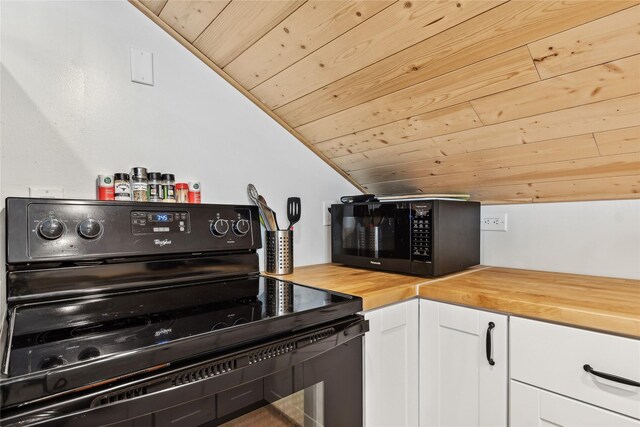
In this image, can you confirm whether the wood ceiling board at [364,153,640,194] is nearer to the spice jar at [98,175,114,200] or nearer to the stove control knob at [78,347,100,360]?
the spice jar at [98,175,114,200]

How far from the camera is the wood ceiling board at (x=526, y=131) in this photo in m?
0.97

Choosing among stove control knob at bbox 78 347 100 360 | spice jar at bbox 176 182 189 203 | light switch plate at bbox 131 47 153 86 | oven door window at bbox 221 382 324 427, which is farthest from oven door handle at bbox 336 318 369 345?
light switch plate at bbox 131 47 153 86

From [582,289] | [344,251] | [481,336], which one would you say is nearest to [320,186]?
[344,251]

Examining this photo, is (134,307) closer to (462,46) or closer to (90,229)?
(90,229)

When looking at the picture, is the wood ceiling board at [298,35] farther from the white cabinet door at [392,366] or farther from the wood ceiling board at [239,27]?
the white cabinet door at [392,366]

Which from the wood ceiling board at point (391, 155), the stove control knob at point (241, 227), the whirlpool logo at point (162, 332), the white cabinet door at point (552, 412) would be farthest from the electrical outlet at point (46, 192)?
the white cabinet door at point (552, 412)

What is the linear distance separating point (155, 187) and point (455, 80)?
1064 millimetres

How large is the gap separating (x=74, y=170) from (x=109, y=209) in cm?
23

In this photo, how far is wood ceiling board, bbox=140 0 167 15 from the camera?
119 centimetres

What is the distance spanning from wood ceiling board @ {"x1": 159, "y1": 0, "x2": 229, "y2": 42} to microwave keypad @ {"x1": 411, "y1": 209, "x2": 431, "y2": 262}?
3.34 feet

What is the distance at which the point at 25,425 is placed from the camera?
463 millimetres

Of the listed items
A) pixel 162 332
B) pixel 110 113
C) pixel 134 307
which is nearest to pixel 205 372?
pixel 162 332

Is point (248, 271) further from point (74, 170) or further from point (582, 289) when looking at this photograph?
point (582, 289)

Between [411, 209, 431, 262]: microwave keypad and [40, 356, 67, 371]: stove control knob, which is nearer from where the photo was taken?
[40, 356, 67, 371]: stove control knob
